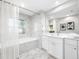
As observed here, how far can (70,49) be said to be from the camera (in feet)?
6.01

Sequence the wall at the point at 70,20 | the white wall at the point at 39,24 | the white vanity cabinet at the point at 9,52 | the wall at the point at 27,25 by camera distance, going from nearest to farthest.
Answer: the white vanity cabinet at the point at 9,52 → the wall at the point at 70,20 → the wall at the point at 27,25 → the white wall at the point at 39,24

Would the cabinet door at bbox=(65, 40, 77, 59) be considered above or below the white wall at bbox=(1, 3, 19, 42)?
below

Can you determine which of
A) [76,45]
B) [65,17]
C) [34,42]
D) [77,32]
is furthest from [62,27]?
[34,42]

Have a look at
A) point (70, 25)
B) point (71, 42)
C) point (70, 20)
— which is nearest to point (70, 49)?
point (71, 42)

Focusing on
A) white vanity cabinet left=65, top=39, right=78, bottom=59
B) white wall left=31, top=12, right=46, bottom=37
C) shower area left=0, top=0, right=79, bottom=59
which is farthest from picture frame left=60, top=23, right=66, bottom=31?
white wall left=31, top=12, right=46, bottom=37

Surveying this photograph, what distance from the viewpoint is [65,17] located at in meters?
2.41

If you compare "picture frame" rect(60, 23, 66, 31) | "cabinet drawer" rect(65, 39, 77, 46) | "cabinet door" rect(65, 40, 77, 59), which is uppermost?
"picture frame" rect(60, 23, 66, 31)

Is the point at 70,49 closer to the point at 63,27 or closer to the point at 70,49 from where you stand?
the point at 70,49

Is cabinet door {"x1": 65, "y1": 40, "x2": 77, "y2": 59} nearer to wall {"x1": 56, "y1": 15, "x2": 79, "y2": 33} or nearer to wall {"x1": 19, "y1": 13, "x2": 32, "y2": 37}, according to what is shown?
wall {"x1": 56, "y1": 15, "x2": 79, "y2": 33}

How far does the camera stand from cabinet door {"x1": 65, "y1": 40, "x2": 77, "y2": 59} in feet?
5.62

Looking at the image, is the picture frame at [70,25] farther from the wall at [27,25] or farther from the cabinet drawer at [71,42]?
the wall at [27,25]

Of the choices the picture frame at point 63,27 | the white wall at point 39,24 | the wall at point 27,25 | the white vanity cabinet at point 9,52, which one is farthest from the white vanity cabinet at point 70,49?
the wall at point 27,25

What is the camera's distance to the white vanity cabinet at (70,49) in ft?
5.62

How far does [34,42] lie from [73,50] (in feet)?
7.07
